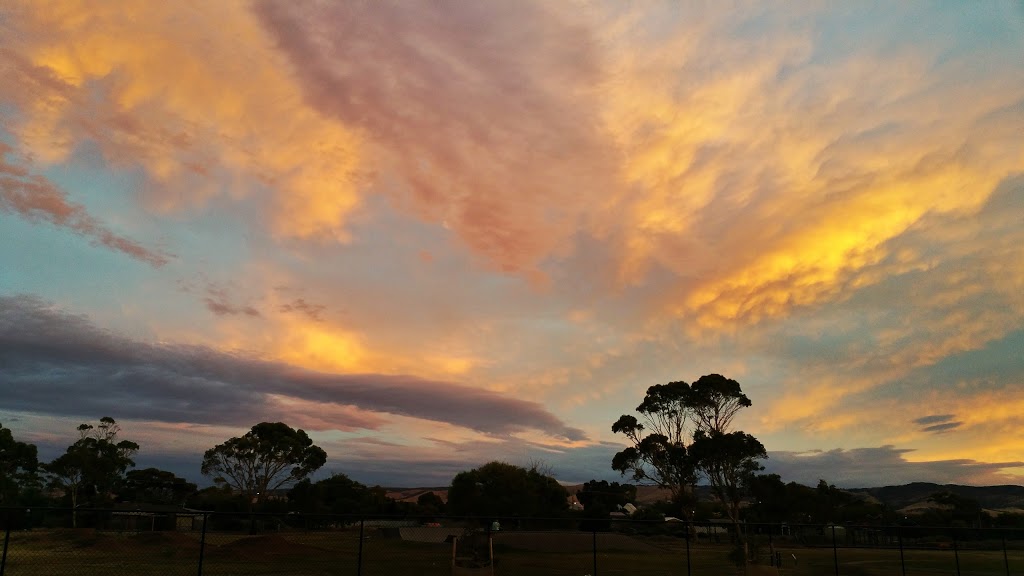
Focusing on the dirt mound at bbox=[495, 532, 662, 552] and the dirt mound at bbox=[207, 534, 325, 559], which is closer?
the dirt mound at bbox=[207, 534, 325, 559]

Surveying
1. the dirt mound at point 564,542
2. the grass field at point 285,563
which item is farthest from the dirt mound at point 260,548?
the dirt mound at point 564,542

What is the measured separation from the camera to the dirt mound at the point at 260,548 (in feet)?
117

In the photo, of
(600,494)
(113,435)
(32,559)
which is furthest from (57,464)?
(600,494)

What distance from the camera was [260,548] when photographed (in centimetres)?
3809

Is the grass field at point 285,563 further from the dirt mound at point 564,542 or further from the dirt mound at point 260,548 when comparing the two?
the dirt mound at point 564,542

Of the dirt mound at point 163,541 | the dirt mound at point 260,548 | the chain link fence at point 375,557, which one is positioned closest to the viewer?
the chain link fence at point 375,557

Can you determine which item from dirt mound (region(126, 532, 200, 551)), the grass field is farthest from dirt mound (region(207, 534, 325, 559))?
dirt mound (region(126, 532, 200, 551))

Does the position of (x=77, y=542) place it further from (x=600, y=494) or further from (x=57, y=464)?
(x=600, y=494)

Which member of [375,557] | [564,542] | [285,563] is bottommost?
[564,542]

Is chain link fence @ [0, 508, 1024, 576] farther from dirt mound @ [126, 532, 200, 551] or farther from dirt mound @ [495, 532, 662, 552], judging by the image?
dirt mound @ [495, 532, 662, 552]

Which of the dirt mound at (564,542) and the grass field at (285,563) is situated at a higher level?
the grass field at (285,563)

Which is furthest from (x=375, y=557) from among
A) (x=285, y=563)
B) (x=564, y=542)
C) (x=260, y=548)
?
(x=564, y=542)

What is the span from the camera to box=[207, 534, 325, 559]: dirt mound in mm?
35531

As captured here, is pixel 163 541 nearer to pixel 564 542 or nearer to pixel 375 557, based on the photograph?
pixel 375 557
